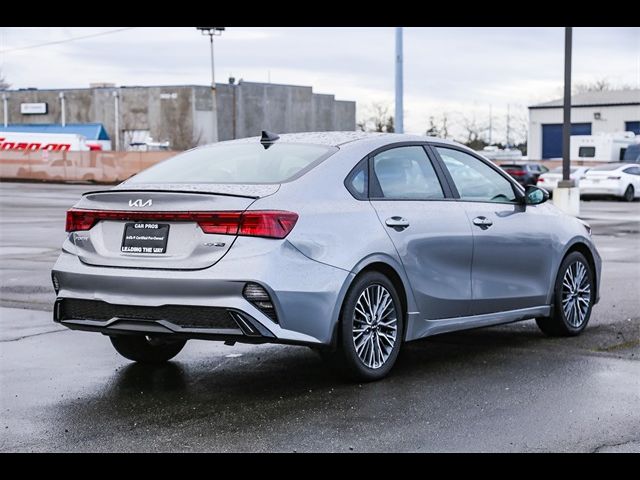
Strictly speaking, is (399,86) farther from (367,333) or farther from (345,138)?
(367,333)

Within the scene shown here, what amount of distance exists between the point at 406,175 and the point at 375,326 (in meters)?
1.21

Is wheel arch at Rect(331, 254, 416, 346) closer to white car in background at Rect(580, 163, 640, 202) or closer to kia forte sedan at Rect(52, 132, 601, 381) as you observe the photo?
kia forte sedan at Rect(52, 132, 601, 381)

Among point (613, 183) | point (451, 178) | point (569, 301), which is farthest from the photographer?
point (613, 183)

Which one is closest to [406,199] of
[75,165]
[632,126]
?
[75,165]

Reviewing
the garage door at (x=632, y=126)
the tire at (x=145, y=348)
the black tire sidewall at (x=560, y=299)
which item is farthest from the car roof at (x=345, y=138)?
the garage door at (x=632, y=126)

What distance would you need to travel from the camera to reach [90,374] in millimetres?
7277

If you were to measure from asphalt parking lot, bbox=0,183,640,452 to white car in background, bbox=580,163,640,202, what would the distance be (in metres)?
29.2

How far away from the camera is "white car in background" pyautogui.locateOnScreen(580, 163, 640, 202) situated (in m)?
37.9

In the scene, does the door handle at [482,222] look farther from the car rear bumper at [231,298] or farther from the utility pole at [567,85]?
the utility pole at [567,85]

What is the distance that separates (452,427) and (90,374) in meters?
2.69

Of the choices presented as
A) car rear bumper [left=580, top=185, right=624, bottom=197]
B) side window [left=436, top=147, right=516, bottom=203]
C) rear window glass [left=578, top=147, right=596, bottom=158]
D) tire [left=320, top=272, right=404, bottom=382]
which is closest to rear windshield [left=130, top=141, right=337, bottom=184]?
tire [left=320, top=272, right=404, bottom=382]

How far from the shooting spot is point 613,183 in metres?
37.9

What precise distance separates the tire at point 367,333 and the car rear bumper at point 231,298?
0.46 ft
